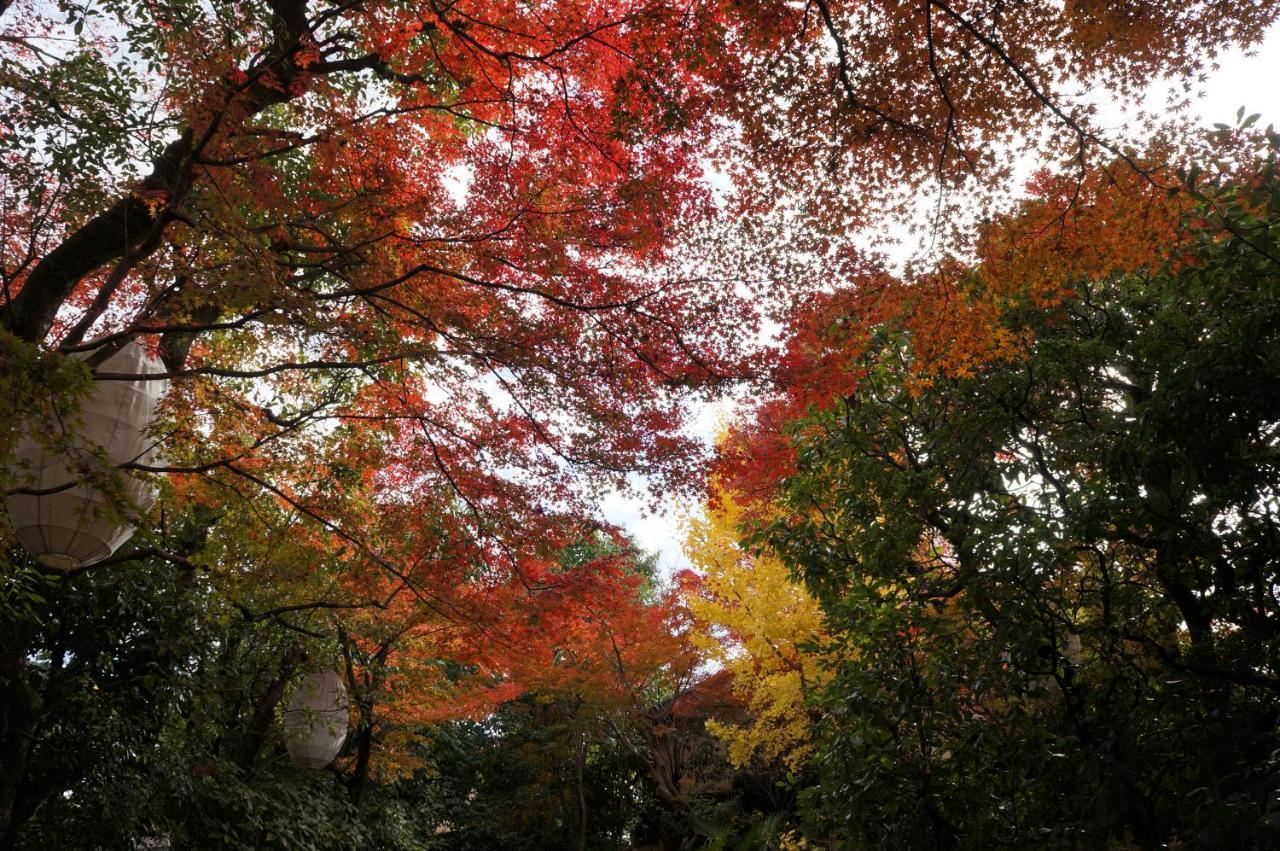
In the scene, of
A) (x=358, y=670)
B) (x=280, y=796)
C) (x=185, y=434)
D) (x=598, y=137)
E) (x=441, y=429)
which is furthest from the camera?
(x=358, y=670)

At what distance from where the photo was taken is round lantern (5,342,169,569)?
3.48 metres

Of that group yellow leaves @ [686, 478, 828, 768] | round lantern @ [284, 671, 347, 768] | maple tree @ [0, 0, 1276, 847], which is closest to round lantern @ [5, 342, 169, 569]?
maple tree @ [0, 0, 1276, 847]

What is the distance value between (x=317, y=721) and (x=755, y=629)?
534 centimetres

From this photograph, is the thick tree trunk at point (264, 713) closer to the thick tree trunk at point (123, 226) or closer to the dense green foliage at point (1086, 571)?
the thick tree trunk at point (123, 226)

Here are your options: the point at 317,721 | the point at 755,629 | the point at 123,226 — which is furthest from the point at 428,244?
the point at 755,629

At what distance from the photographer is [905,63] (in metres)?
4.06

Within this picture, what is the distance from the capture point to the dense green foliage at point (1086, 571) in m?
3.99

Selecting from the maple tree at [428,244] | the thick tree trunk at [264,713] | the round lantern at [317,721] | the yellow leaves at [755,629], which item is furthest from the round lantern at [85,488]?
the yellow leaves at [755,629]

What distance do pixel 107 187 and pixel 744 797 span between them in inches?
499

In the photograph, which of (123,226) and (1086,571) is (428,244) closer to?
(123,226)

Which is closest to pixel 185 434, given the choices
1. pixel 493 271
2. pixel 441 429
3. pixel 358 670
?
pixel 441 429

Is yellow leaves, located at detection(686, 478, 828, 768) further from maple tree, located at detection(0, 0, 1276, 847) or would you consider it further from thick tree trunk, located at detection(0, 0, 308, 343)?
thick tree trunk, located at detection(0, 0, 308, 343)

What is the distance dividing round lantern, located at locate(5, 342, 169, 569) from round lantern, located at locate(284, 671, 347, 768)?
4.09 m

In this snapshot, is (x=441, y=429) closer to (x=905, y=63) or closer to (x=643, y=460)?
(x=643, y=460)
